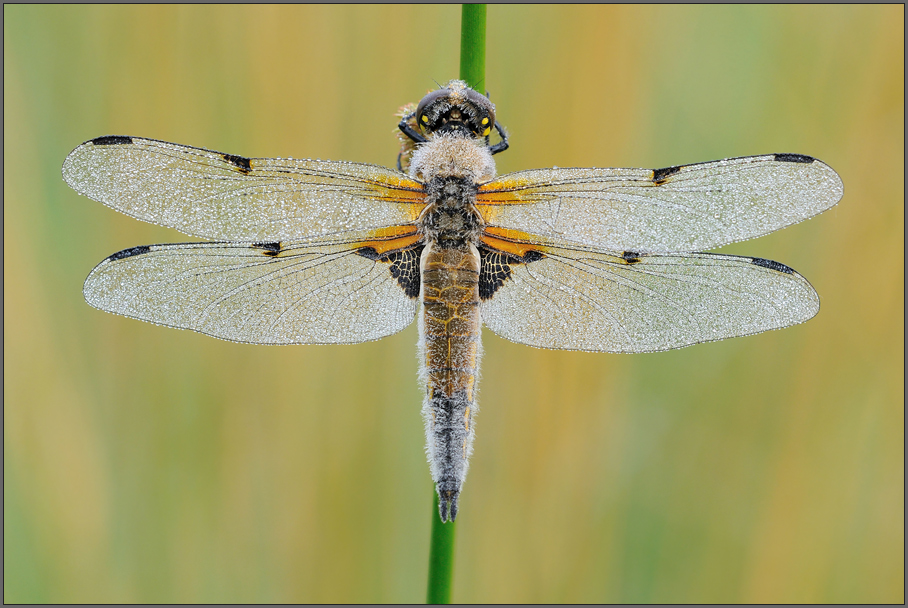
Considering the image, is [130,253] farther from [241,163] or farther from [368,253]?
[368,253]

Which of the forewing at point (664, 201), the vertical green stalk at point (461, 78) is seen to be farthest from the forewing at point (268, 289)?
the vertical green stalk at point (461, 78)

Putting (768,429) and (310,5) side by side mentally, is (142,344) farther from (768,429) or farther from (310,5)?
(768,429)

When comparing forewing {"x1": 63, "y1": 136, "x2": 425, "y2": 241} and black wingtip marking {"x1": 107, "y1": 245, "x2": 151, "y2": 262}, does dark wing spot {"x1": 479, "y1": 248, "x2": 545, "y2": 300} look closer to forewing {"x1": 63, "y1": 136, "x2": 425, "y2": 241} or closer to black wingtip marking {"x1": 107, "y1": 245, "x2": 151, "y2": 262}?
forewing {"x1": 63, "y1": 136, "x2": 425, "y2": 241}

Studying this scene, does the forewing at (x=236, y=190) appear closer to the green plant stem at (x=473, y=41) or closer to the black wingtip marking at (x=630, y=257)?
the green plant stem at (x=473, y=41)

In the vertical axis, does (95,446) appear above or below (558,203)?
below

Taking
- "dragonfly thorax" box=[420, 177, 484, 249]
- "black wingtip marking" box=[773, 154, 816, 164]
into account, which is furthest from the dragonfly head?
"black wingtip marking" box=[773, 154, 816, 164]

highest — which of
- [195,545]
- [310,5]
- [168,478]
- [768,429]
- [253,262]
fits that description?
[310,5]

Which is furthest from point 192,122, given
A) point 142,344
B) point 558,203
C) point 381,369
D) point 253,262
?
point 558,203

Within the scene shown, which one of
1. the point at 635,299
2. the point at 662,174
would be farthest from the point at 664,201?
A: the point at 635,299
